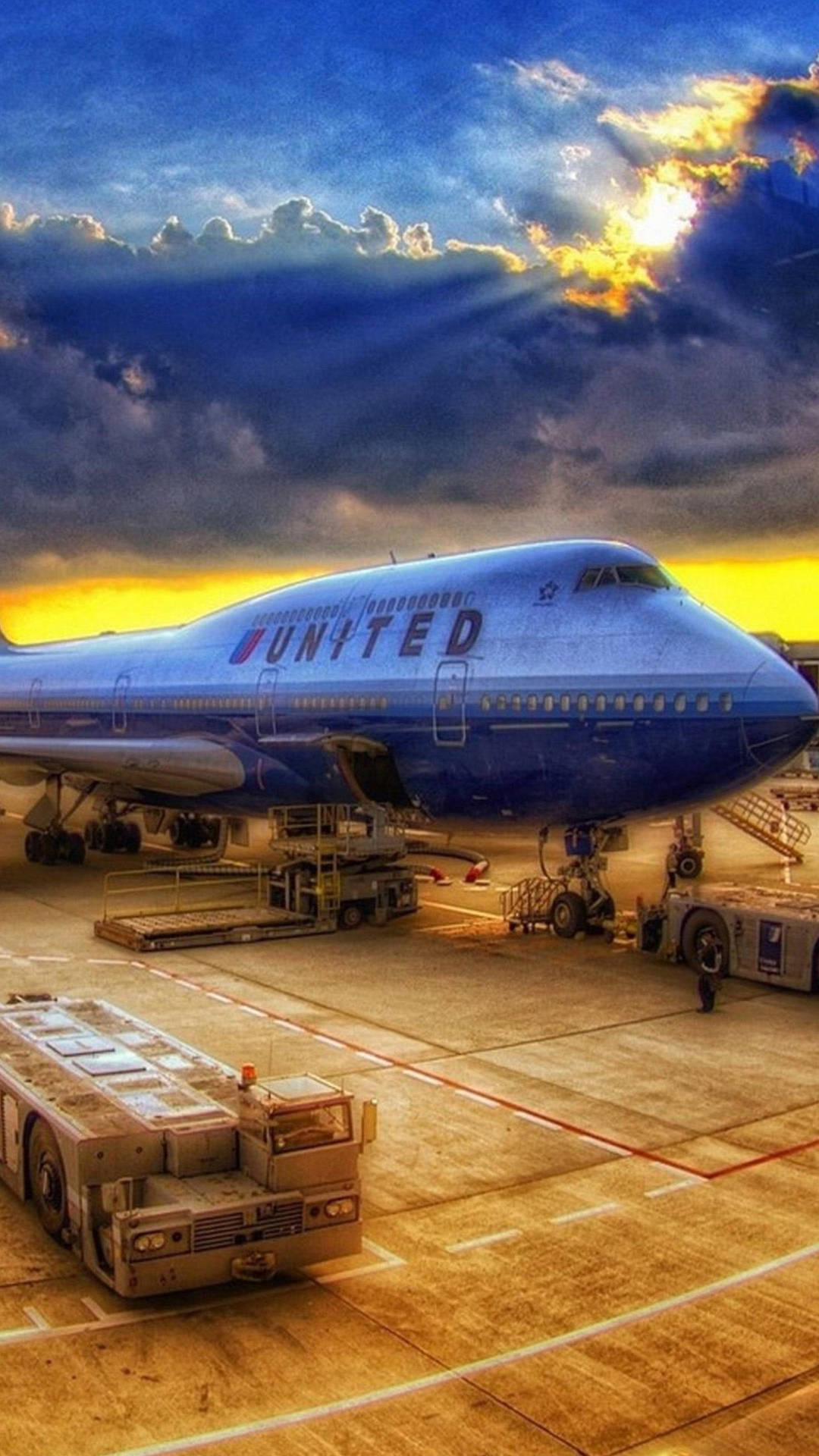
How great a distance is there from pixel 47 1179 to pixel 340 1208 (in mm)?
2430

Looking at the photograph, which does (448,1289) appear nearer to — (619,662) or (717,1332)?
(717,1332)

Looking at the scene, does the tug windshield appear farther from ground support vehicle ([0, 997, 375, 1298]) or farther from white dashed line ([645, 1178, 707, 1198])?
white dashed line ([645, 1178, 707, 1198])

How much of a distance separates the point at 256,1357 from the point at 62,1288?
183 centimetres

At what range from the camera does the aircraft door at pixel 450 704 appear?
2223 cm

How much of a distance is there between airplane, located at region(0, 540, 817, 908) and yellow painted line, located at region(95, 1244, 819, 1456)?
414 inches

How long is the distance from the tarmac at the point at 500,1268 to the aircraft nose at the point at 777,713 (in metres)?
3.57

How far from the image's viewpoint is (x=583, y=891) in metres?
23.3

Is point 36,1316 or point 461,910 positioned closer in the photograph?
point 36,1316

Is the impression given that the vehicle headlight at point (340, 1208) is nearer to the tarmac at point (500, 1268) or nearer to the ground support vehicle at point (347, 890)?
the tarmac at point (500, 1268)

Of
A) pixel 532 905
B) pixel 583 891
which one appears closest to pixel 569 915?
pixel 583 891

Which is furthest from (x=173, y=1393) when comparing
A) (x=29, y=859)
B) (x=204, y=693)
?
(x=29, y=859)

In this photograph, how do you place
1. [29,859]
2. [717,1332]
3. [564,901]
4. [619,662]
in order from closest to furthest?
[717,1332] < [619,662] < [564,901] < [29,859]

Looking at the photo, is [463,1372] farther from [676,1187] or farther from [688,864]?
[688,864]

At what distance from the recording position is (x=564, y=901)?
23484mm
